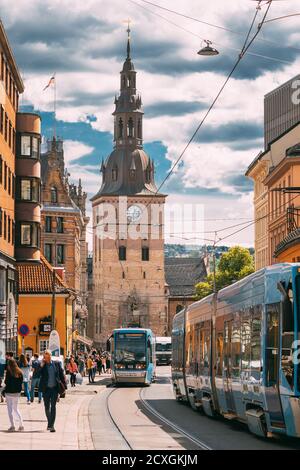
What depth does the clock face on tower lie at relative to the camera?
178250mm

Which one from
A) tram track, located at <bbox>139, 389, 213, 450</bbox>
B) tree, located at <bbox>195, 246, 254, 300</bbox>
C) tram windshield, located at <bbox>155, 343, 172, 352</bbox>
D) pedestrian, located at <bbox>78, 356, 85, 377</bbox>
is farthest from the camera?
tram windshield, located at <bbox>155, 343, 172, 352</bbox>

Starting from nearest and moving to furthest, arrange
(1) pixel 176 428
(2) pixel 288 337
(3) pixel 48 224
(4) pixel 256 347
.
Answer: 1. (2) pixel 288 337
2. (4) pixel 256 347
3. (1) pixel 176 428
4. (3) pixel 48 224

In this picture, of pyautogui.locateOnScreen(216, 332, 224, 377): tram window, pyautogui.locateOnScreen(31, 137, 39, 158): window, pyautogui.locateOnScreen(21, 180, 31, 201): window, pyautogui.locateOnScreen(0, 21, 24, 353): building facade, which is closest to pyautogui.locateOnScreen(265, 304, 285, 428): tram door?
pyautogui.locateOnScreen(216, 332, 224, 377): tram window

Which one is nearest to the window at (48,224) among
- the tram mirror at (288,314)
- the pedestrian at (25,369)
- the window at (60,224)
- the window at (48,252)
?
the window at (60,224)

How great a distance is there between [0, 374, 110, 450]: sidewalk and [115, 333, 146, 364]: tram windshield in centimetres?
1873

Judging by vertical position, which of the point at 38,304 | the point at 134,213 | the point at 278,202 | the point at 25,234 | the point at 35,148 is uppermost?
the point at 134,213

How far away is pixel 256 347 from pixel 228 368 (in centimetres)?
399

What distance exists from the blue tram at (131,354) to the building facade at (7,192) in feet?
17.7

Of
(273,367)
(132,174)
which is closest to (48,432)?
(273,367)

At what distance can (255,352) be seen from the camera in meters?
21.1

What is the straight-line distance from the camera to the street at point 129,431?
66.4ft

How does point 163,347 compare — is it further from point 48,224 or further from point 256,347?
point 256,347

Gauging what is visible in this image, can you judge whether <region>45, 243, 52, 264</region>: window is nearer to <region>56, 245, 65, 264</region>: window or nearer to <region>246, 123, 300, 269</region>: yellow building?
<region>56, 245, 65, 264</region>: window

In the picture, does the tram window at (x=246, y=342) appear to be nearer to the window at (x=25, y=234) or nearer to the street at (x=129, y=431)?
the street at (x=129, y=431)
